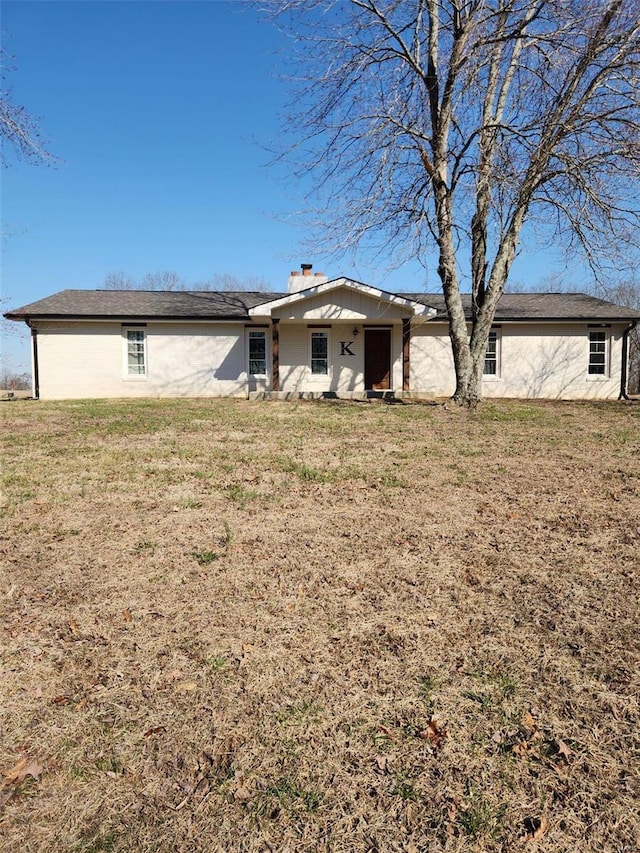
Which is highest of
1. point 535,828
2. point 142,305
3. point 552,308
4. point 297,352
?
point 142,305

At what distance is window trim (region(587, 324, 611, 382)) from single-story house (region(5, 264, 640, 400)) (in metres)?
0.04

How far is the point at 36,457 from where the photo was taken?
282 inches

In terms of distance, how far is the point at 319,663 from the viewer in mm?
2752

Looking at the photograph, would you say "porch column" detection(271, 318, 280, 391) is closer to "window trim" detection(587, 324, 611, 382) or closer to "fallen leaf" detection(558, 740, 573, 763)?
"window trim" detection(587, 324, 611, 382)

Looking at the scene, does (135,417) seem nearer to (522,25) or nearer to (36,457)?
(36,457)

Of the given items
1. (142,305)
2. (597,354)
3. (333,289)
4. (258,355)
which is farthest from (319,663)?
(597,354)

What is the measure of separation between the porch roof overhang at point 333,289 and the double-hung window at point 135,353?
4358mm

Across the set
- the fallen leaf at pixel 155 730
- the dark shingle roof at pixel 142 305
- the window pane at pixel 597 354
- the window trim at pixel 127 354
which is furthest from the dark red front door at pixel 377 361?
the fallen leaf at pixel 155 730

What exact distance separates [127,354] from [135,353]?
0.89ft

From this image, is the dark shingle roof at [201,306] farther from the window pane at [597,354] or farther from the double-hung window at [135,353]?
the window pane at [597,354]

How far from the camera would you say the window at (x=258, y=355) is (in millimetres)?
17797

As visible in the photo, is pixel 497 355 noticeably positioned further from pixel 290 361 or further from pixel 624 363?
pixel 290 361

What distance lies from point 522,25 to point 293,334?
10409mm

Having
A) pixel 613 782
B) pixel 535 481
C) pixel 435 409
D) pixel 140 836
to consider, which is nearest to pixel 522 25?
pixel 435 409
